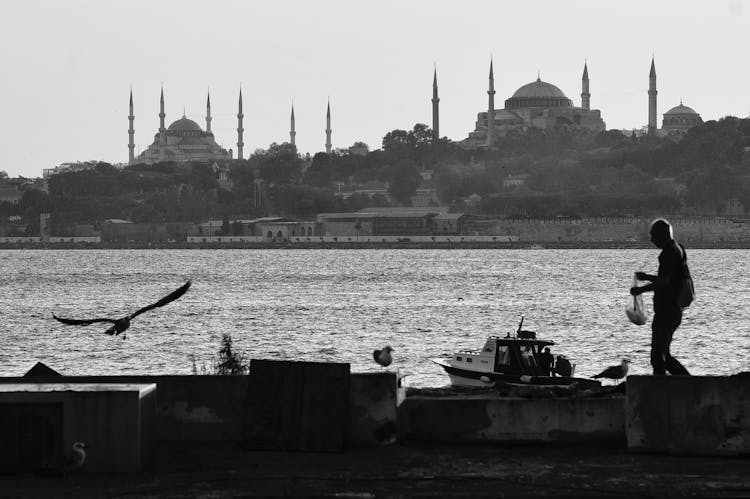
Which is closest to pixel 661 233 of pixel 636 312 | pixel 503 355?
pixel 636 312

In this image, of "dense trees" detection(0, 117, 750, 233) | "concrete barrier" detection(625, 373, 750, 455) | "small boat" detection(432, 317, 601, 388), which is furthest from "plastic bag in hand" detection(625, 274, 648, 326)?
"dense trees" detection(0, 117, 750, 233)

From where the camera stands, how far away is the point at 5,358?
36469 mm

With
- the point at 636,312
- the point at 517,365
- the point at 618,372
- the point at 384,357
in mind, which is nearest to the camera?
the point at 636,312

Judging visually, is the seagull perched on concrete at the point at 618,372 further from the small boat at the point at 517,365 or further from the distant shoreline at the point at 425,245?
the distant shoreline at the point at 425,245

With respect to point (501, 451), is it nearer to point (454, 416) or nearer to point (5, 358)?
point (454, 416)

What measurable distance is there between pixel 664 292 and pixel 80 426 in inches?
167

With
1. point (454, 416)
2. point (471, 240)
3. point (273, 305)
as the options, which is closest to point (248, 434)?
point (454, 416)

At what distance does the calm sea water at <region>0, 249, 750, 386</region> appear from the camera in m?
37.1

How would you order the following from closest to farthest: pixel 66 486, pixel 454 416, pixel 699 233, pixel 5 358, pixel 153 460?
1. pixel 66 486
2. pixel 153 460
3. pixel 454 416
4. pixel 5 358
5. pixel 699 233

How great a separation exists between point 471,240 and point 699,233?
77.3ft

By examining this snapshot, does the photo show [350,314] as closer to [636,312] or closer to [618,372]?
[618,372]

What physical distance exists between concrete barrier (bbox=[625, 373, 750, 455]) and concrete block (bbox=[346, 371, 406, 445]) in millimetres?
1701

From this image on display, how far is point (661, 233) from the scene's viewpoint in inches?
456

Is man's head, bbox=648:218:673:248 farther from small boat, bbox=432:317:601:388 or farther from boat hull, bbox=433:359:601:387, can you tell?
small boat, bbox=432:317:601:388
